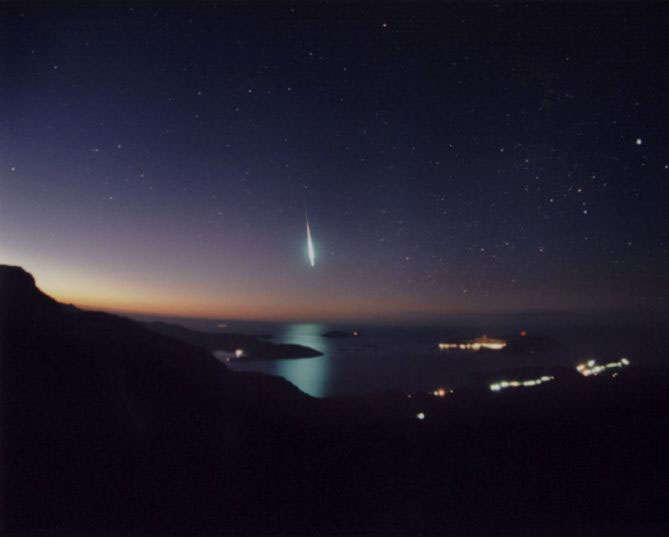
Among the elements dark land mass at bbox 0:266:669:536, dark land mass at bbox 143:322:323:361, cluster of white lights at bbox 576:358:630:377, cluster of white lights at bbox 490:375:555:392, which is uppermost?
dark land mass at bbox 143:322:323:361

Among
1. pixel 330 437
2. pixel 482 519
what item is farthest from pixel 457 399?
pixel 482 519

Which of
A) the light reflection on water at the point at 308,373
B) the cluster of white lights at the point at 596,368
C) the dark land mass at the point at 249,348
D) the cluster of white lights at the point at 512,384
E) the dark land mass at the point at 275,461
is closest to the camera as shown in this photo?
the dark land mass at the point at 275,461

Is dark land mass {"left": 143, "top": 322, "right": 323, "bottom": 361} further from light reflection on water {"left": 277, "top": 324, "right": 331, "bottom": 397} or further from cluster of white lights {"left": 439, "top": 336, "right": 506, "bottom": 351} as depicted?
cluster of white lights {"left": 439, "top": 336, "right": 506, "bottom": 351}

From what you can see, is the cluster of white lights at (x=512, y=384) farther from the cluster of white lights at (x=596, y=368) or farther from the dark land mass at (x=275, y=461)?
the dark land mass at (x=275, y=461)

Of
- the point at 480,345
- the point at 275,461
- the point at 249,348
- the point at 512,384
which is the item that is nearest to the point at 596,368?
the point at 512,384

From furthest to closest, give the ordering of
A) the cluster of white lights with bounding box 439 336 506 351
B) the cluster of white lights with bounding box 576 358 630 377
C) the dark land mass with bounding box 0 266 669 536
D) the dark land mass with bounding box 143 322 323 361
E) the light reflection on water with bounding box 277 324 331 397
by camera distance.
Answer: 1. the cluster of white lights with bounding box 439 336 506 351
2. the dark land mass with bounding box 143 322 323 361
3. the light reflection on water with bounding box 277 324 331 397
4. the cluster of white lights with bounding box 576 358 630 377
5. the dark land mass with bounding box 0 266 669 536

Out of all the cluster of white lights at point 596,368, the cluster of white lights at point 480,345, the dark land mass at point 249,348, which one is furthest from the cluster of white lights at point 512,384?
the cluster of white lights at point 480,345

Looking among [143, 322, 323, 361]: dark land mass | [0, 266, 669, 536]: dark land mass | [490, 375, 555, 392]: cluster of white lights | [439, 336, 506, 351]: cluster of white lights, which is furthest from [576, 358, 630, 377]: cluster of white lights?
[439, 336, 506, 351]: cluster of white lights

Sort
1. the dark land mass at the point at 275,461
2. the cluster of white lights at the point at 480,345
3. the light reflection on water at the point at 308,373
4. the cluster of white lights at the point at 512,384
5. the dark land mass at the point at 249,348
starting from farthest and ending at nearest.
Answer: the cluster of white lights at the point at 480,345 → the dark land mass at the point at 249,348 → the light reflection on water at the point at 308,373 → the cluster of white lights at the point at 512,384 → the dark land mass at the point at 275,461
